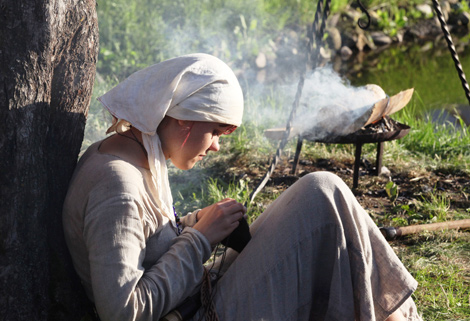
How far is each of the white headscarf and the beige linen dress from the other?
0.14m

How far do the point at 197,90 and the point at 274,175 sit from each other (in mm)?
2846

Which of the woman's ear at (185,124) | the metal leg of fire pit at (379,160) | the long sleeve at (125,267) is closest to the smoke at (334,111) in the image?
the metal leg of fire pit at (379,160)

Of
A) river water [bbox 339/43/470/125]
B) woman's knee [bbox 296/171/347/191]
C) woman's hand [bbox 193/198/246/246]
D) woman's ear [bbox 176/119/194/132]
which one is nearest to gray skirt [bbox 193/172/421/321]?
woman's knee [bbox 296/171/347/191]

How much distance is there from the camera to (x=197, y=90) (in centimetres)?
204

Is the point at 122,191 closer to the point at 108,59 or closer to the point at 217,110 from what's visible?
the point at 217,110

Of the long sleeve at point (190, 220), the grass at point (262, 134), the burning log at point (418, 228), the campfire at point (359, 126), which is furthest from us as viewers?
the campfire at point (359, 126)

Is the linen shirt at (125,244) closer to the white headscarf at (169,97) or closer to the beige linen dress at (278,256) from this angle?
the beige linen dress at (278,256)

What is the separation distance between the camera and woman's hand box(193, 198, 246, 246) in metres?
2.10

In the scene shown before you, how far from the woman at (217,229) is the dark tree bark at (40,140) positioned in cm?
10

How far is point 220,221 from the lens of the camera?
212cm

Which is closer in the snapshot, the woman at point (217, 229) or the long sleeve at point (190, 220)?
the woman at point (217, 229)

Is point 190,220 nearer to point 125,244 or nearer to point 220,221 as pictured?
point 220,221

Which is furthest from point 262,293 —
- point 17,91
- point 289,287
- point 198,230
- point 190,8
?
point 190,8

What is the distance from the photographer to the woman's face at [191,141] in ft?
6.99
